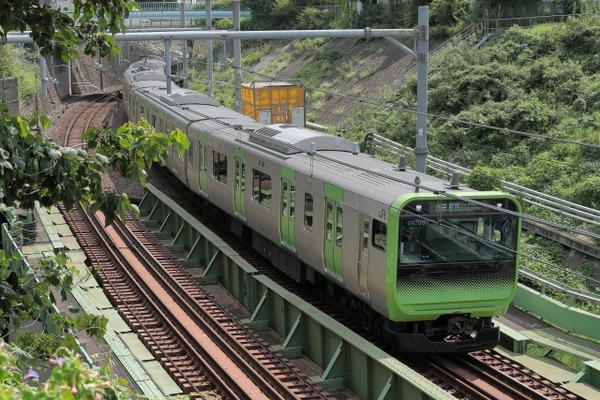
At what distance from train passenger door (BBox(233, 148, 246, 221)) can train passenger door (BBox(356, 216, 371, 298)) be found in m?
5.74

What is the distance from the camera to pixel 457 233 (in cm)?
1337

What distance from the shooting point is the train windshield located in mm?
13109

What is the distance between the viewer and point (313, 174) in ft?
52.2

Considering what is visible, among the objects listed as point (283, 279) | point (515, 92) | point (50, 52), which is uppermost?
point (50, 52)

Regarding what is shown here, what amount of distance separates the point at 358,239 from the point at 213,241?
639 cm

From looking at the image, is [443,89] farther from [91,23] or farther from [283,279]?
[91,23]

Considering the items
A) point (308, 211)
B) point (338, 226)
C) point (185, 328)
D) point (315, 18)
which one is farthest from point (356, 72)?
point (338, 226)

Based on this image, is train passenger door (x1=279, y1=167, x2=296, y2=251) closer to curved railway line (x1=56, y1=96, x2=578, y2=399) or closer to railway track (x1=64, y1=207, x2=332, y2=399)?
curved railway line (x1=56, y1=96, x2=578, y2=399)

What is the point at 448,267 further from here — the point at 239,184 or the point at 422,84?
the point at 239,184

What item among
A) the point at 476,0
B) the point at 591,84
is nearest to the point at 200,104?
the point at 591,84

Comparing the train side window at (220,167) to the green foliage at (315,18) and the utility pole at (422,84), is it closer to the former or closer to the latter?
the utility pole at (422,84)

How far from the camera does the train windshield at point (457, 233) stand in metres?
13.1

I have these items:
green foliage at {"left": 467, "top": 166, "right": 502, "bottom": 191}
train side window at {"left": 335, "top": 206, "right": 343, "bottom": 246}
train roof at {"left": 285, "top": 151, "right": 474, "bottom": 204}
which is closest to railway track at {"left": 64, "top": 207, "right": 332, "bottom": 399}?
train side window at {"left": 335, "top": 206, "right": 343, "bottom": 246}

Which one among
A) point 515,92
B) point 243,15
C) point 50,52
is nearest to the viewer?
point 50,52
